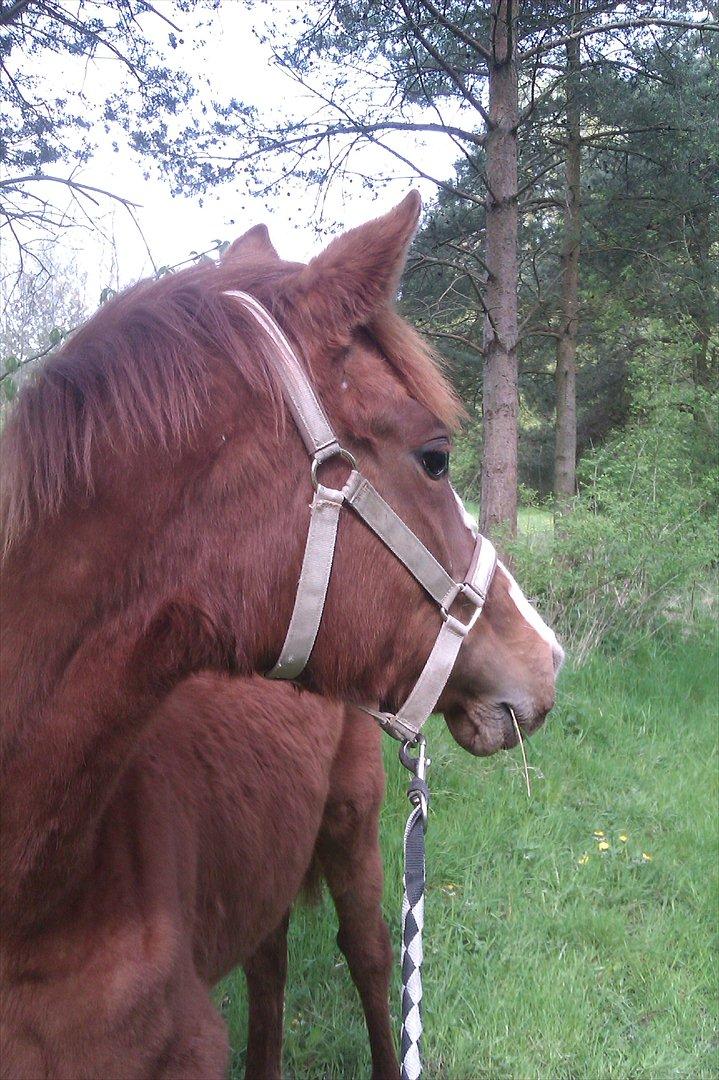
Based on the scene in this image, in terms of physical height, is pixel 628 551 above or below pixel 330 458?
below

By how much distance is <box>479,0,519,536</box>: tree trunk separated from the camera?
6.75m

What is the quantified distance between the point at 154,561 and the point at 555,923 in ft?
9.87

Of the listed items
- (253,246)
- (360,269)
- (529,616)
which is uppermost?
(253,246)

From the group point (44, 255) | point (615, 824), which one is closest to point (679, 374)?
point (615, 824)

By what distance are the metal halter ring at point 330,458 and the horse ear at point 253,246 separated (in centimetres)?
54

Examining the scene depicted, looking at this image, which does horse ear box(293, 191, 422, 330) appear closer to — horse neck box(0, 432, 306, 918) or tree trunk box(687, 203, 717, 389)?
horse neck box(0, 432, 306, 918)

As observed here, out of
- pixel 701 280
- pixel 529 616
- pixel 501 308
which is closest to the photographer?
pixel 529 616

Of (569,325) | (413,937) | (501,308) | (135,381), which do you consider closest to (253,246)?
(135,381)

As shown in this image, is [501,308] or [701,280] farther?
[701,280]

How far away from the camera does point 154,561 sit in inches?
47.4

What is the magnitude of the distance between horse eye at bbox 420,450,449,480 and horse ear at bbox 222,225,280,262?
55cm

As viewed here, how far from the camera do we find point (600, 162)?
8984 millimetres

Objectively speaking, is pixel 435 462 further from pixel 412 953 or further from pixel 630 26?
pixel 630 26

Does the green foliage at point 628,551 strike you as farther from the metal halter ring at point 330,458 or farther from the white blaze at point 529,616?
the metal halter ring at point 330,458
